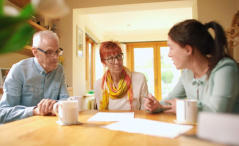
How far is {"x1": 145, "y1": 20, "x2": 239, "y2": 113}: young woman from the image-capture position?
0.90 metres

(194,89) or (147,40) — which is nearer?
(194,89)

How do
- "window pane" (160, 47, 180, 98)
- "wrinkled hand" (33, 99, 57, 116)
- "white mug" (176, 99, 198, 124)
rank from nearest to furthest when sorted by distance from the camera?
"white mug" (176, 99, 198, 124), "wrinkled hand" (33, 99, 57, 116), "window pane" (160, 47, 180, 98)

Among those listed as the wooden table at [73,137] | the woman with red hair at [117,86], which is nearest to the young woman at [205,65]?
the wooden table at [73,137]

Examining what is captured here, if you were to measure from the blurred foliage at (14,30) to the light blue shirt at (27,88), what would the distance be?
1.04 meters

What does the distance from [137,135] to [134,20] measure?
5083 millimetres

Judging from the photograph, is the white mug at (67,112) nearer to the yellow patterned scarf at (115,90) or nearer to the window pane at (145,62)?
the yellow patterned scarf at (115,90)

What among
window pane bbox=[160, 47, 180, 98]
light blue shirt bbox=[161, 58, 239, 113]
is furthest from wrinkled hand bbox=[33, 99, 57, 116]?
window pane bbox=[160, 47, 180, 98]

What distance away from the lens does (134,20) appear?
5.43 meters

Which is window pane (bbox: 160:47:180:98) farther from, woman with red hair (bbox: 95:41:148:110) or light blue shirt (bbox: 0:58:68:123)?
light blue shirt (bbox: 0:58:68:123)

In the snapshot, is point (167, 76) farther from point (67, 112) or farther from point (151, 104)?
point (67, 112)

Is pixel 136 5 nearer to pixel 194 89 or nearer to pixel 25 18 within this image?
pixel 194 89

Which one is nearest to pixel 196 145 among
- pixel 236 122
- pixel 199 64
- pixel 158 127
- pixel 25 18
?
pixel 236 122

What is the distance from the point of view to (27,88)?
1.40 m

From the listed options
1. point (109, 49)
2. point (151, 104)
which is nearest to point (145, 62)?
point (109, 49)
